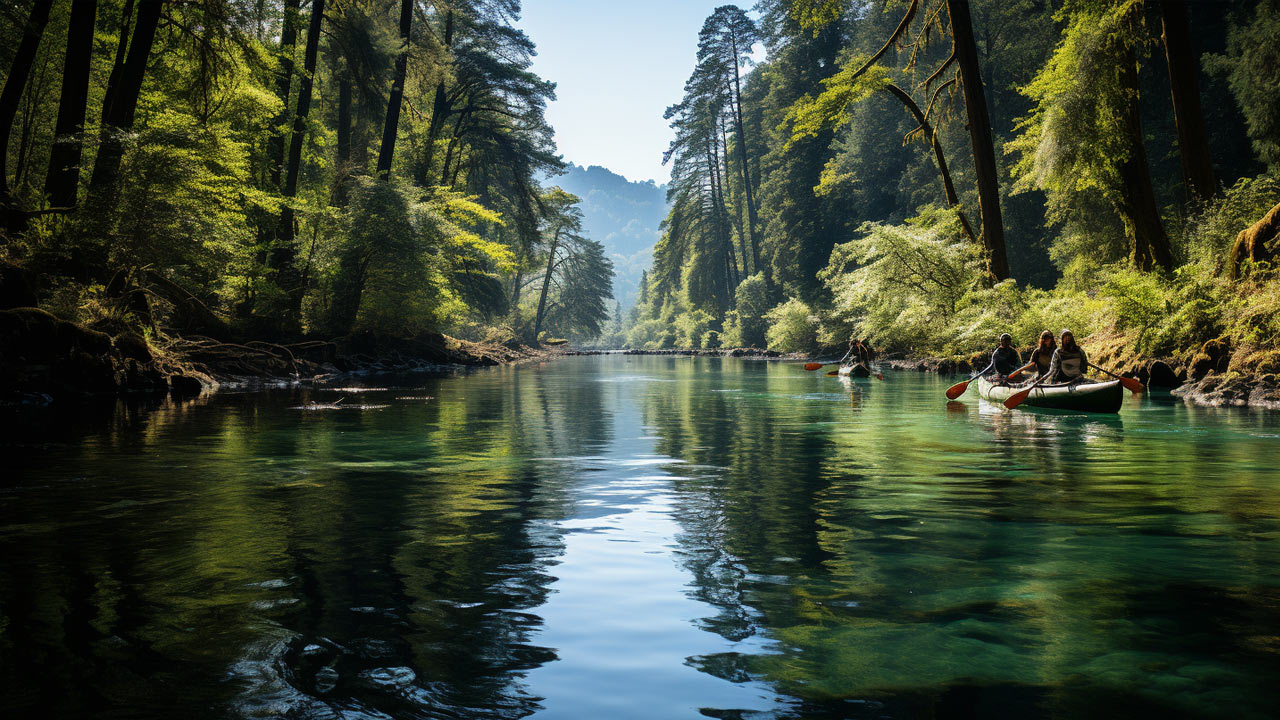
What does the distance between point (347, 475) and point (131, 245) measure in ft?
37.7

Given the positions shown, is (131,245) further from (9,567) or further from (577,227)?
(577,227)

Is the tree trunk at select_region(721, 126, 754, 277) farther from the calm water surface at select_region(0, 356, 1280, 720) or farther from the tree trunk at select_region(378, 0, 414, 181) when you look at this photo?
the calm water surface at select_region(0, 356, 1280, 720)

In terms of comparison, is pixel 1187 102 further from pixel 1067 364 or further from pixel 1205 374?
pixel 1067 364

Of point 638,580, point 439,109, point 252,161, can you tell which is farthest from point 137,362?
point 439,109

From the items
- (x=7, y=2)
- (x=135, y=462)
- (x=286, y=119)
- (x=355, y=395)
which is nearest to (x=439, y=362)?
(x=286, y=119)

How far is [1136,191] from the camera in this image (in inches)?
814

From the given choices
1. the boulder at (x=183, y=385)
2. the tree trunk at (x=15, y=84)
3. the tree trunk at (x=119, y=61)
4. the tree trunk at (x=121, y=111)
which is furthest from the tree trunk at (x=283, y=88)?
the boulder at (x=183, y=385)

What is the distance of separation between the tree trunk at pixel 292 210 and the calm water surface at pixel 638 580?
16.5 meters

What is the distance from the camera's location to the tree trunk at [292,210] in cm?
2609

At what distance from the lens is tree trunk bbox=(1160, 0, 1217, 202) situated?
17.9 m

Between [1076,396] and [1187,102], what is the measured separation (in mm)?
8586

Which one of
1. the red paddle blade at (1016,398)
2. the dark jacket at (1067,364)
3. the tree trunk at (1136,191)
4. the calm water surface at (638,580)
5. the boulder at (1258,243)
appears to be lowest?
the calm water surface at (638,580)

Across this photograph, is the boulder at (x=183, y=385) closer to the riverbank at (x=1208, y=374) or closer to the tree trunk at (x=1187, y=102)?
the riverbank at (x=1208, y=374)

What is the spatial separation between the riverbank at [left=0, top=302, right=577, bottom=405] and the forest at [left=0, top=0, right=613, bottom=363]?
0.50m
